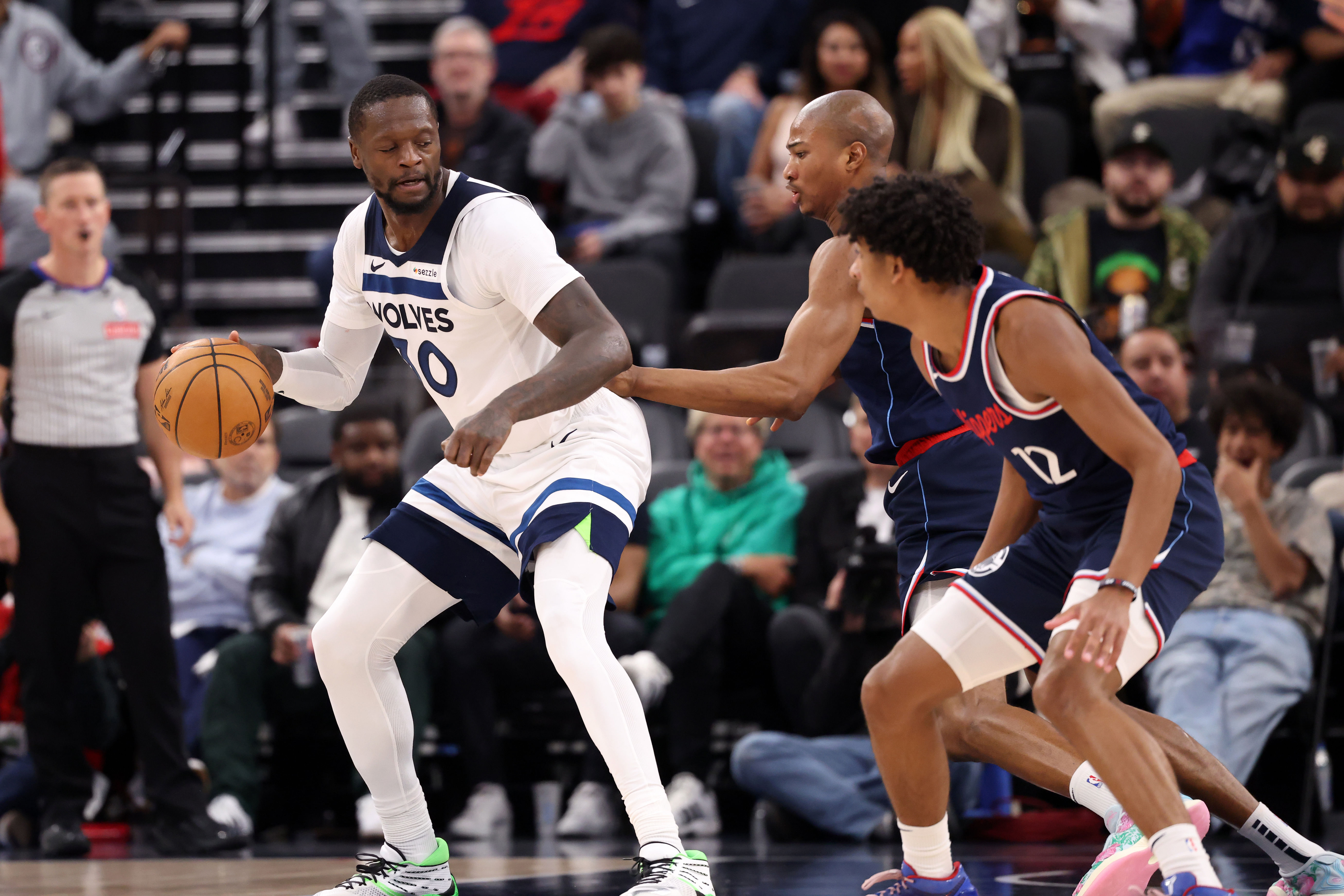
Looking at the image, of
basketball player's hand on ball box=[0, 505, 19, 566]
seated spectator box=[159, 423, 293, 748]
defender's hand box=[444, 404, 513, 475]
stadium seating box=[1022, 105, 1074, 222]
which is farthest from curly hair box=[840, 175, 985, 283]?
stadium seating box=[1022, 105, 1074, 222]

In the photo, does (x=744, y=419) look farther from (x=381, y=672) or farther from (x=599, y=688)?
(x=599, y=688)

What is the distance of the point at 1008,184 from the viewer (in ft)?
25.9

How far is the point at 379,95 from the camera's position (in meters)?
3.69

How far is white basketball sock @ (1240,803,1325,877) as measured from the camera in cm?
347

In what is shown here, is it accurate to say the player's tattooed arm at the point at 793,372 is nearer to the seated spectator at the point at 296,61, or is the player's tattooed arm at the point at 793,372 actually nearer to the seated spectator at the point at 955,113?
the seated spectator at the point at 955,113

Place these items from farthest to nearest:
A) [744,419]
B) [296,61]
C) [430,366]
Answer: [296,61] < [744,419] < [430,366]

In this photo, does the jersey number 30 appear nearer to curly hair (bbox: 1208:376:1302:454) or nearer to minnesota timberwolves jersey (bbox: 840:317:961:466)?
minnesota timberwolves jersey (bbox: 840:317:961:466)

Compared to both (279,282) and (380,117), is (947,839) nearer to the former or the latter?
(380,117)

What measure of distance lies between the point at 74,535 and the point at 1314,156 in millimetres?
5613

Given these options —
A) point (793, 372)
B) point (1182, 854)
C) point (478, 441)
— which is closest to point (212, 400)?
point (478, 441)

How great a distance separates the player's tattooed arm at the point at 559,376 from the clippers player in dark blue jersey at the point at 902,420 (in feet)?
0.32

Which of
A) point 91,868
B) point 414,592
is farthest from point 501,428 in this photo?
point 91,868

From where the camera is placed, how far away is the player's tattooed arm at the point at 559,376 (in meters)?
3.22

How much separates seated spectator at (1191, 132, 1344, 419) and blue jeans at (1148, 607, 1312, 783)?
1.68 meters
